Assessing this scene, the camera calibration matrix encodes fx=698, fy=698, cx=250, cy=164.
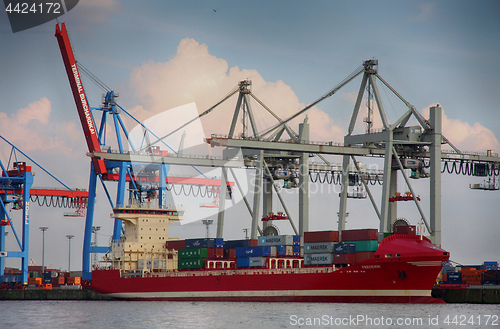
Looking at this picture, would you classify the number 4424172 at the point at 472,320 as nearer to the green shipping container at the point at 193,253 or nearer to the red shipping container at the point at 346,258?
the red shipping container at the point at 346,258

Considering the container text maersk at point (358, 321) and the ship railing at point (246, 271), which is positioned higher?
the ship railing at point (246, 271)

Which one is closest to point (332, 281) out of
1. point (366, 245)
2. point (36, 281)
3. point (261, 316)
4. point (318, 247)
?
point (318, 247)

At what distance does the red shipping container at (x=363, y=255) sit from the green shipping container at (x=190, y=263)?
11.5 m

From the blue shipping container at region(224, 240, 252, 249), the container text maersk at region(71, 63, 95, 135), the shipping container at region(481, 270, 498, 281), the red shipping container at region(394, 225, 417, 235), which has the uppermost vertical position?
the container text maersk at region(71, 63, 95, 135)

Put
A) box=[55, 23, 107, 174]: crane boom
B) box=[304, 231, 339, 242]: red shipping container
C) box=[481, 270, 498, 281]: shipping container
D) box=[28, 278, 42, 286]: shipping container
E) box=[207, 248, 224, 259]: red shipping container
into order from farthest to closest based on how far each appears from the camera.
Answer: box=[28, 278, 42, 286]: shipping container < box=[481, 270, 498, 281]: shipping container < box=[55, 23, 107, 174]: crane boom < box=[207, 248, 224, 259]: red shipping container < box=[304, 231, 339, 242]: red shipping container

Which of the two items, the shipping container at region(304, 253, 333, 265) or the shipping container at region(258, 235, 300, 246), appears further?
the shipping container at region(258, 235, 300, 246)

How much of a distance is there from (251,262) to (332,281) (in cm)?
613

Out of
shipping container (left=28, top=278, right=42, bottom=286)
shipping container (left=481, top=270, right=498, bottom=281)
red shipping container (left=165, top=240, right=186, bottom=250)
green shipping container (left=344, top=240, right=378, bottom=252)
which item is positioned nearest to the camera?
green shipping container (left=344, top=240, right=378, bottom=252)

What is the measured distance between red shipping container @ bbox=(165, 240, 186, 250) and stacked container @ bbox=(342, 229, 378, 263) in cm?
1300

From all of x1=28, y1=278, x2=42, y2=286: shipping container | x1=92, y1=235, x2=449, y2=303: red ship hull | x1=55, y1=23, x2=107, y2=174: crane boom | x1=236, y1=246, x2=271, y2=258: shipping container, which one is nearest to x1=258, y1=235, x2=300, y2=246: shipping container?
x1=236, y1=246, x2=271, y2=258: shipping container

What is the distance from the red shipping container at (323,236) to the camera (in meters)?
43.9

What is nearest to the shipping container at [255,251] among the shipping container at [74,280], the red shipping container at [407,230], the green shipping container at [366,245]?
the green shipping container at [366,245]

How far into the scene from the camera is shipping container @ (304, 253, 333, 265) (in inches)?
1706

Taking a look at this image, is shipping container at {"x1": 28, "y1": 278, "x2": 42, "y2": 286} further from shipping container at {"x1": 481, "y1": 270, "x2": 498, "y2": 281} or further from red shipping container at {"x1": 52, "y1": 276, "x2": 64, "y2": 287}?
shipping container at {"x1": 481, "y1": 270, "x2": 498, "y2": 281}
